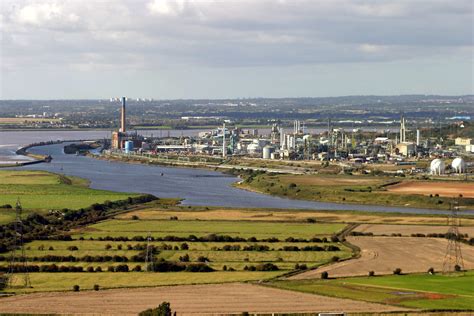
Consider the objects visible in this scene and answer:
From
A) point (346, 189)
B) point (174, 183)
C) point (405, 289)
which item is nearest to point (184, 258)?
point (405, 289)

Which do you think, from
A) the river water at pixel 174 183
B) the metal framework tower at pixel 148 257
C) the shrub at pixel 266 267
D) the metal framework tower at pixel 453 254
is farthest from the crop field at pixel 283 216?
the shrub at pixel 266 267

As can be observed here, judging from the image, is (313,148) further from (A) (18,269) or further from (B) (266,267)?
(A) (18,269)

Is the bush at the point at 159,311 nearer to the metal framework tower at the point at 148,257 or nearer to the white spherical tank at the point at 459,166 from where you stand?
the metal framework tower at the point at 148,257

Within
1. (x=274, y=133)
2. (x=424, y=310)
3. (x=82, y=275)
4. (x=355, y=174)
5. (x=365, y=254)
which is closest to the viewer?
(x=424, y=310)

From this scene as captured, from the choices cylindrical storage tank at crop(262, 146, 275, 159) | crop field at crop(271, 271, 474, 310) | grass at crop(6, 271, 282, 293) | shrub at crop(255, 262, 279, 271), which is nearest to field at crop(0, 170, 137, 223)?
grass at crop(6, 271, 282, 293)

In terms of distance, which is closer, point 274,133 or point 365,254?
point 365,254

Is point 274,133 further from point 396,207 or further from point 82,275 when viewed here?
point 82,275

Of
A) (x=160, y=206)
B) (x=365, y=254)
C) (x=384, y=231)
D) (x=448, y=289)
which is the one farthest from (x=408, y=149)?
(x=448, y=289)
